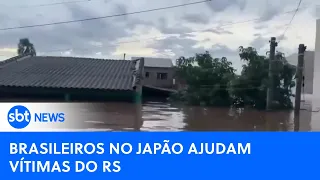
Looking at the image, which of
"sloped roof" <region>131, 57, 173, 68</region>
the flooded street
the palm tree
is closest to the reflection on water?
the flooded street

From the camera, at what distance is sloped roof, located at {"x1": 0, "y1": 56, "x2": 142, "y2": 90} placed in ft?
7.47

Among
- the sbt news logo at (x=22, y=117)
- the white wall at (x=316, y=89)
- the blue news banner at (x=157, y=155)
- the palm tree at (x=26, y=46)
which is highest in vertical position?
the palm tree at (x=26, y=46)

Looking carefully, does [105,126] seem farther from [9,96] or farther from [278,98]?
[278,98]

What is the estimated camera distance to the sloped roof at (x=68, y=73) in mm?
2277

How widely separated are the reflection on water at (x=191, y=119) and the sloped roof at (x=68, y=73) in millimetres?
174

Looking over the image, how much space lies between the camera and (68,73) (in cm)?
235

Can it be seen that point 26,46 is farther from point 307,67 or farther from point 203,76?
point 307,67

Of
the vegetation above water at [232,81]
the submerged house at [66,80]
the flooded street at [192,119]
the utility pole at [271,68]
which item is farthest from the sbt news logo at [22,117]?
the utility pole at [271,68]

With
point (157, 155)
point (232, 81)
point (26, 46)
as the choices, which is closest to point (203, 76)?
point (232, 81)

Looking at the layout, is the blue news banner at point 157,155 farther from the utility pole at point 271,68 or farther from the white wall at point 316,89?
the utility pole at point 271,68

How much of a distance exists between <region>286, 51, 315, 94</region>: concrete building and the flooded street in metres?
0.16

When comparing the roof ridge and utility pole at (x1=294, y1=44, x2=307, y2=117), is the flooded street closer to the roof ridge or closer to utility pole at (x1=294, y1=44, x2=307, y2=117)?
utility pole at (x1=294, y1=44, x2=307, y2=117)

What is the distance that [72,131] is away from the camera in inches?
91.0

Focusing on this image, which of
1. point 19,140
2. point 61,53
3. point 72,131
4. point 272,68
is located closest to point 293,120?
point 272,68
